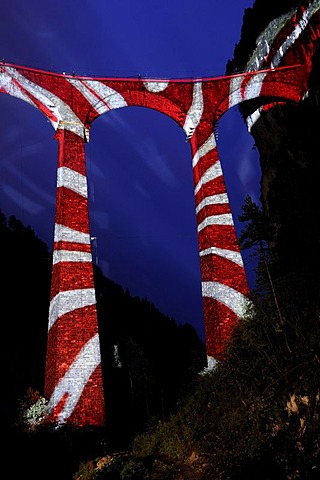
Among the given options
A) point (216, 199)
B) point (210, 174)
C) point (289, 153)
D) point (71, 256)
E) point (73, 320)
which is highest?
point (289, 153)

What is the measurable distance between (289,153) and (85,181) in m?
9.51

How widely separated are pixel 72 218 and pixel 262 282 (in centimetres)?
590

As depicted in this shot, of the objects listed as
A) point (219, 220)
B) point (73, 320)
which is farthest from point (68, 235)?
point (219, 220)

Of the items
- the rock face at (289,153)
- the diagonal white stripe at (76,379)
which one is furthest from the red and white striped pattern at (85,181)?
the rock face at (289,153)

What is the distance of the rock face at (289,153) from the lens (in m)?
10.5

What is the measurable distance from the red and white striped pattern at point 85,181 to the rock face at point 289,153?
38cm

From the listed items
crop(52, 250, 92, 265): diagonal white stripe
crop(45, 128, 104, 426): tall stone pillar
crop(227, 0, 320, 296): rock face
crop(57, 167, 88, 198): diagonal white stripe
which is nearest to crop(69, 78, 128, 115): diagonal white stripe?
crop(45, 128, 104, 426): tall stone pillar

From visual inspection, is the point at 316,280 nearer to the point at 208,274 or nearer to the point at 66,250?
the point at 208,274

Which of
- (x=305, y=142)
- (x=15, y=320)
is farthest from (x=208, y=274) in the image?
(x=15, y=320)

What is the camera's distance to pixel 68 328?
10727mm

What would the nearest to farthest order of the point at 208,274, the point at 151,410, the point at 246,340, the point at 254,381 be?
the point at 254,381, the point at 246,340, the point at 208,274, the point at 151,410

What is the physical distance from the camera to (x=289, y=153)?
17.1 m

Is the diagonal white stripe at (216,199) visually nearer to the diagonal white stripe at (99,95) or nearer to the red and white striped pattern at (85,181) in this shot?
the red and white striped pattern at (85,181)

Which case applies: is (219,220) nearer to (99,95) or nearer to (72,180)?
(72,180)
